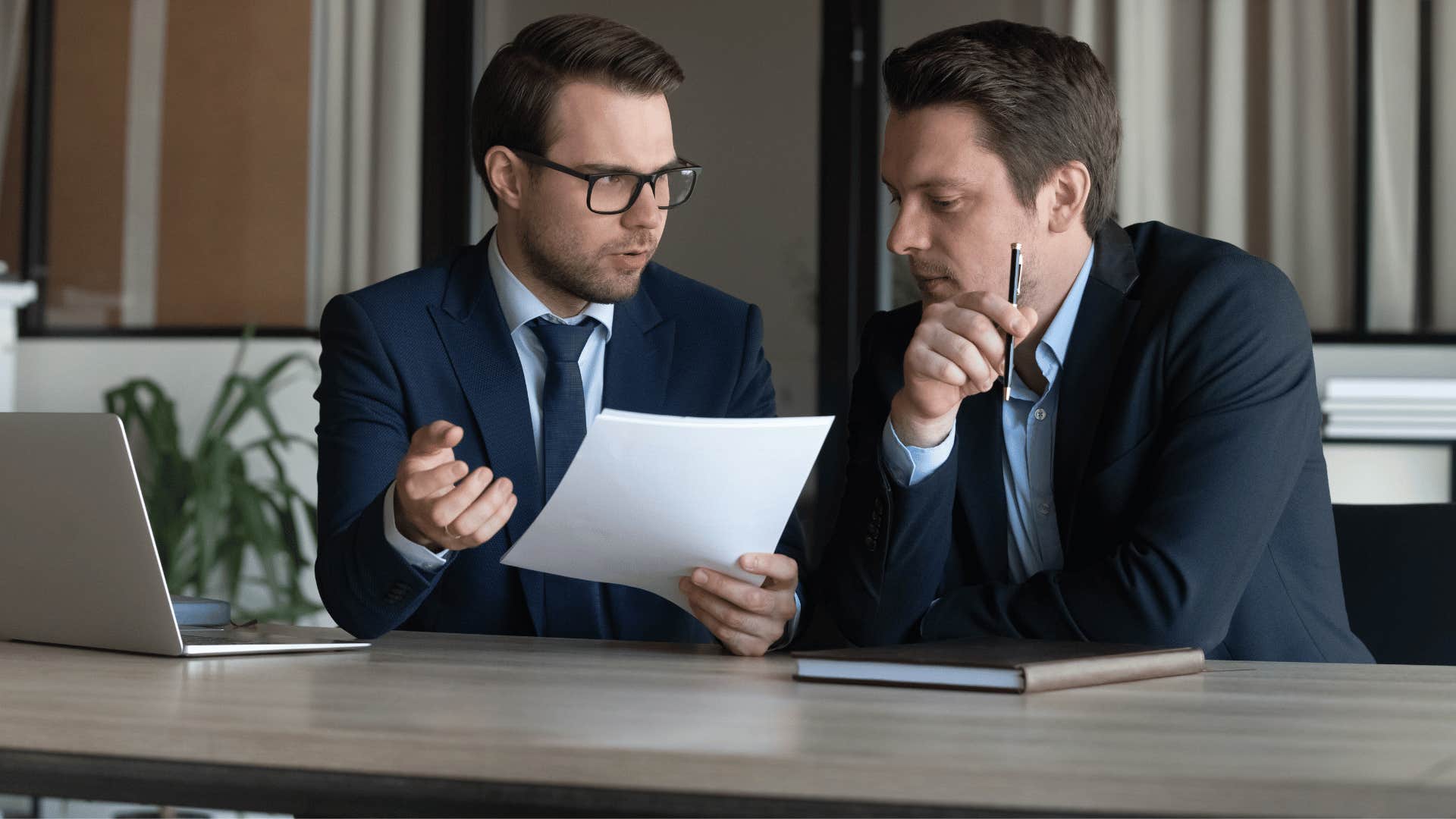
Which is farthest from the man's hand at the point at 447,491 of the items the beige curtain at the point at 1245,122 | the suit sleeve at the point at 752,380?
the beige curtain at the point at 1245,122

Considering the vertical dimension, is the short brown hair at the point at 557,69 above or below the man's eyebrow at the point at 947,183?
above

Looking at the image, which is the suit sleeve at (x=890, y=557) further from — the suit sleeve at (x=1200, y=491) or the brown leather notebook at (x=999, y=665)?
the brown leather notebook at (x=999, y=665)

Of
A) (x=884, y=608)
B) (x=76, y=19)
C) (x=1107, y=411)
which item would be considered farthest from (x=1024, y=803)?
(x=76, y=19)

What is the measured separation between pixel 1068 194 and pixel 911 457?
49cm

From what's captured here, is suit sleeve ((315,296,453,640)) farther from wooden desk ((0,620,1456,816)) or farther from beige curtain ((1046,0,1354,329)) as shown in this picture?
beige curtain ((1046,0,1354,329))

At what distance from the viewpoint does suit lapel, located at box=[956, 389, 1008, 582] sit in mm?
1746

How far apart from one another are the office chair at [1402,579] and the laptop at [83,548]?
120cm

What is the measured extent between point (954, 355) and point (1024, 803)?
723 mm

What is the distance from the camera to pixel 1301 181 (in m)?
3.60

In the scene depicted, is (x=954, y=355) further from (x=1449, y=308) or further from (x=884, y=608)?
(x=1449, y=308)

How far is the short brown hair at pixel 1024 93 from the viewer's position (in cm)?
178

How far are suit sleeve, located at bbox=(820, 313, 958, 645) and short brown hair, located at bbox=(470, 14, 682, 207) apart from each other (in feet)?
2.41

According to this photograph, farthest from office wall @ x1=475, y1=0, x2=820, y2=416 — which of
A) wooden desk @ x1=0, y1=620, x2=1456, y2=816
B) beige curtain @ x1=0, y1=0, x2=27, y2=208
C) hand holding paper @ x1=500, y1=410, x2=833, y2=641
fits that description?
wooden desk @ x1=0, y1=620, x2=1456, y2=816

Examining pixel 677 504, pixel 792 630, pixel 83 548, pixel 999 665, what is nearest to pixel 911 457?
pixel 792 630
